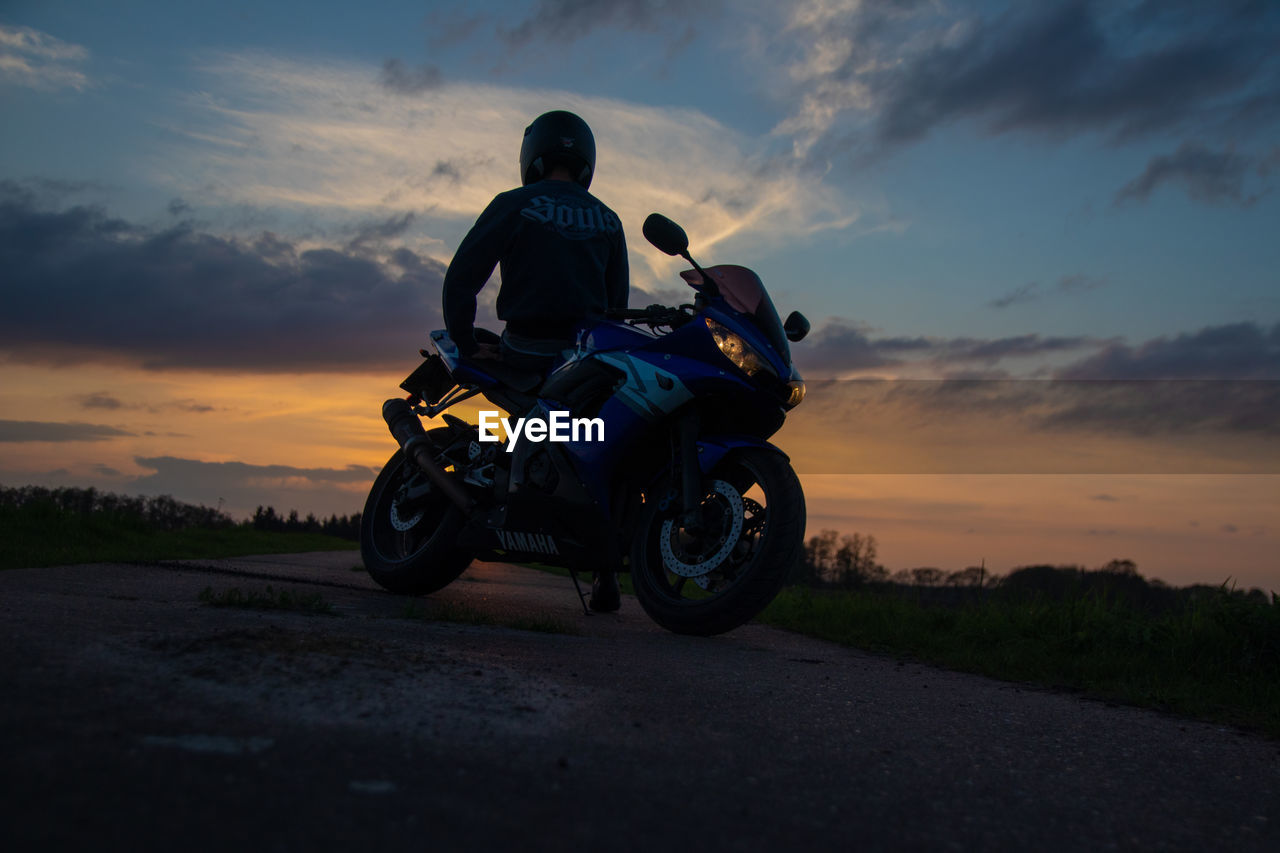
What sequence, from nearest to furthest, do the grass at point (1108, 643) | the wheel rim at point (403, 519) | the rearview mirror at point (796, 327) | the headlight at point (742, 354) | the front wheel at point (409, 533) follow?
the grass at point (1108, 643) < the headlight at point (742, 354) < the rearview mirror at point (796, 327) < the front wheel at point (409, 533) < the wheel rim at point (403, 519)

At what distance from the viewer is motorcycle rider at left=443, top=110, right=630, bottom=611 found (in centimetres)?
512

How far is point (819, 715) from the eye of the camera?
269 cm

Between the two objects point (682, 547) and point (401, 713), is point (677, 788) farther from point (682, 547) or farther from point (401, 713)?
point (682, 547)

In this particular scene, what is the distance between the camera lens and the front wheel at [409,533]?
5.54 meters

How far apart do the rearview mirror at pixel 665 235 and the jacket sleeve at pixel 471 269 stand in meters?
1.12

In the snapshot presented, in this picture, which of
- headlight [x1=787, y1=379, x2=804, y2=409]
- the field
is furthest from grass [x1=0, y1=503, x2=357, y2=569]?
headlight [x1=787, y1=379, x2=804, y2=409]

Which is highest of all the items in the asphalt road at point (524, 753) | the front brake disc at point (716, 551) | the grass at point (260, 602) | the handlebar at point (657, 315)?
the handlebar at point (657, 315)

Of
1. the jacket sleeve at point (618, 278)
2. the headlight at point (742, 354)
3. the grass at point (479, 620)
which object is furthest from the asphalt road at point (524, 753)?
the jacket sleeve at point (618, 278)

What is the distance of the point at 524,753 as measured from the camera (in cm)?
188

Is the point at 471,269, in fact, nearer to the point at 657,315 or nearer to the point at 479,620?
the point at 657,315

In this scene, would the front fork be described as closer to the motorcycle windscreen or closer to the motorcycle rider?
the motorcycle windscreen

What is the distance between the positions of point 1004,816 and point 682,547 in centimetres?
245

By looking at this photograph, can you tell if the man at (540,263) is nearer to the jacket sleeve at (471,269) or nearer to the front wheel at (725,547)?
the jacket sleeve at (471,269)

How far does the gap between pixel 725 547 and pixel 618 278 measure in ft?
7.10
